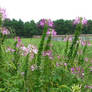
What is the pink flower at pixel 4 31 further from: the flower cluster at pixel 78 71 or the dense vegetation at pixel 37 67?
the flower cluster at pixel 78 71

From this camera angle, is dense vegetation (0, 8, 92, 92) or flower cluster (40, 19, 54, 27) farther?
flower cluster (40, 19, 54, 27)

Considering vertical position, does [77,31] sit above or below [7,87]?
above

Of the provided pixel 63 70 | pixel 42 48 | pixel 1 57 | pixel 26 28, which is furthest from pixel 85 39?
pixel 26 28

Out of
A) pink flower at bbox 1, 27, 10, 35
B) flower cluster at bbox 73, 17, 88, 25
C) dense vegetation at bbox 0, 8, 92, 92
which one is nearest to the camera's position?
dense vegetation at bbox 0, 8, 92, 92

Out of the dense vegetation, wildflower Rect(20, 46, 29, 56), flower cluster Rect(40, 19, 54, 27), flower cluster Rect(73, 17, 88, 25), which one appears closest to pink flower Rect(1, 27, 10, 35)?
the dense vegetation

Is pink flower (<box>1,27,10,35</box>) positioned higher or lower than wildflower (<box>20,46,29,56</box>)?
higher

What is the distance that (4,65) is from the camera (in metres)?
1.79

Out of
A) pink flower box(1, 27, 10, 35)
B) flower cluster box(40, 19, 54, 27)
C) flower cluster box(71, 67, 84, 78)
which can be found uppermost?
flower cluster box(40, 19, 54, 27)

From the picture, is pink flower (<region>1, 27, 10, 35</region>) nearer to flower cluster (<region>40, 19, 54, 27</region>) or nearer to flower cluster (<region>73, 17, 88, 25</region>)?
flower cluster (<region>40, 19, 54, 27</region>)

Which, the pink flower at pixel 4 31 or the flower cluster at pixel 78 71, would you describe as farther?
the flower cluster at pixel 78 71

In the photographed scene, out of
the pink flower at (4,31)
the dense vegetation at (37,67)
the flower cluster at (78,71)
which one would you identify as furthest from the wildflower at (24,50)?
the flower cluster at (78,71)

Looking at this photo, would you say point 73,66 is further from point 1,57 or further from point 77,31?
point 1,57

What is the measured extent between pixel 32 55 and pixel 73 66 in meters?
0.91

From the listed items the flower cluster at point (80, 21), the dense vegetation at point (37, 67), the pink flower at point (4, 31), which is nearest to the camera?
the dense vegetation at point (37, 67)
